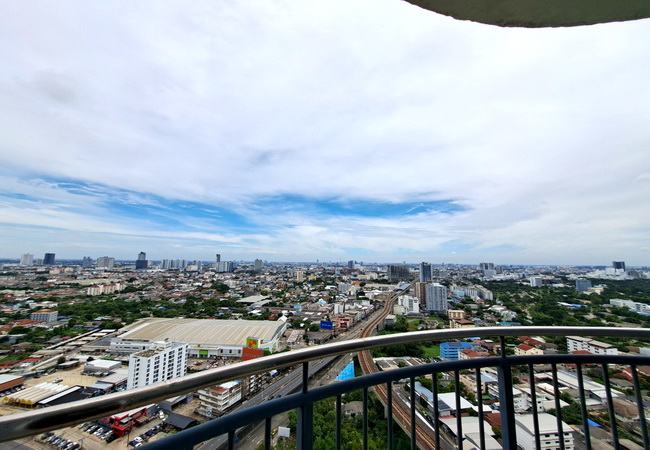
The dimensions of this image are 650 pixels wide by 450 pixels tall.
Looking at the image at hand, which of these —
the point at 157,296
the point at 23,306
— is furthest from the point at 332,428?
the point at 157,296

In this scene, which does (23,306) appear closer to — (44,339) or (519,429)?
(44,339)

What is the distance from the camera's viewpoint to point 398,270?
53.0m

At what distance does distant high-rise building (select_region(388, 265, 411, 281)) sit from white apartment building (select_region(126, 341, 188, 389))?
46747 mm

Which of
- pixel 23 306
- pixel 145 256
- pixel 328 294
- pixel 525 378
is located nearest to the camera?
pixel 525 378

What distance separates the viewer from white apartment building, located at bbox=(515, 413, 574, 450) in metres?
Answer: 1.08

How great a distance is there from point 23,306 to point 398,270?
165 feet

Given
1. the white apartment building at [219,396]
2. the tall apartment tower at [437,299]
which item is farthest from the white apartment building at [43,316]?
the tall apartment tower at [437,299]

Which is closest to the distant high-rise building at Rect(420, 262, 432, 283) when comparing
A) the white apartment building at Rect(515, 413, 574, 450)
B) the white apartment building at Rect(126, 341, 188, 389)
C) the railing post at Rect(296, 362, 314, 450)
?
the white apartment building at Rect(126, 341, 188, 389)

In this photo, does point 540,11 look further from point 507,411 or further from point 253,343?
point 253,343

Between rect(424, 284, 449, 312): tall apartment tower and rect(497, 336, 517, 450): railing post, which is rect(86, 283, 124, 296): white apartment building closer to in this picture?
rect(424, 284, 449, 312): tall apartment tower

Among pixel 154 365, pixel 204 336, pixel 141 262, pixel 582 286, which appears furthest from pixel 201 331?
pixel 141 262

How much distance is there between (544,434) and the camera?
3.57ft

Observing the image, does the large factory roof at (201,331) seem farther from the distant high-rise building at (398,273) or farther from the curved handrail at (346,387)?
the distant high-rise building at (398,273)

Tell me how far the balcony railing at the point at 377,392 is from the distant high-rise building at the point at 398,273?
172 ft
